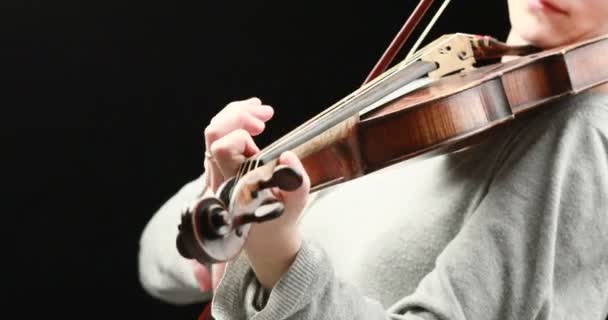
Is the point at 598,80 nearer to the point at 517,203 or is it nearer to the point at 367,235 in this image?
the point at 517,203

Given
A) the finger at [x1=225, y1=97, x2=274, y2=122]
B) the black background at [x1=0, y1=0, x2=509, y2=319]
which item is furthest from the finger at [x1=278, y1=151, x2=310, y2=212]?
the black background at [x1=0, y1=0, x2=509, y2=319]

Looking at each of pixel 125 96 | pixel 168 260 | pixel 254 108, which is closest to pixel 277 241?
pixel 254 108

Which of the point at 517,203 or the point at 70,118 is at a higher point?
the point at 70,118

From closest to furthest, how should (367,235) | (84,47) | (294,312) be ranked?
(294,312) < (367,235) < (84,47)

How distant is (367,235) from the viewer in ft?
2.36

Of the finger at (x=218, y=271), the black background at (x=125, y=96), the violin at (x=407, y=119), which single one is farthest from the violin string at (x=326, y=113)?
the black background at (x=125, y=96)

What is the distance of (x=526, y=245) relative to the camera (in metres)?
0.62

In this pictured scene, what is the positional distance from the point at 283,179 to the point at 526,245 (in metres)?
0.22

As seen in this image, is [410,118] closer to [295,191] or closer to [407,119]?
[407,119]

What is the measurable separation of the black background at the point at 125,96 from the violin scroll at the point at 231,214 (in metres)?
0.81

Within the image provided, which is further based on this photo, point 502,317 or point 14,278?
point 14,278

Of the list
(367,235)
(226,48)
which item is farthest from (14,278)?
(367,235)

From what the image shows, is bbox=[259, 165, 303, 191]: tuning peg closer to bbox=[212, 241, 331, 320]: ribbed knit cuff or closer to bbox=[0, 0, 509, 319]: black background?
bbox=[212, 241, 331, 320]: ribbed knit cuff

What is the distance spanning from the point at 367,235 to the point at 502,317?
0.14 m
